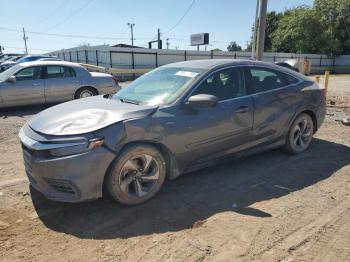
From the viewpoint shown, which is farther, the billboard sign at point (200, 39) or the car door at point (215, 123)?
the billboard sign at point (200, 39)

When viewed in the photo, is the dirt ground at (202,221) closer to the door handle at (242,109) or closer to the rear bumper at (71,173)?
the rear bumper at (71,173)

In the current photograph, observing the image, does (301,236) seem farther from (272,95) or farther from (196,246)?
(272,95)

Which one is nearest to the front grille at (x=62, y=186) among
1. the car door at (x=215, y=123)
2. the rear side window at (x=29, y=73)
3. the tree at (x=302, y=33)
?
the car door at (x=215, y=123)

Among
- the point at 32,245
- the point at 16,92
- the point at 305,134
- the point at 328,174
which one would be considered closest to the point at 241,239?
the point at 32,245

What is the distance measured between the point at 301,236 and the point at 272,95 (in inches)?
93.1

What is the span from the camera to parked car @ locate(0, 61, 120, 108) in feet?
30.6

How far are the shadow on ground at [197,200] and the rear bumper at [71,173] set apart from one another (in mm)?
304

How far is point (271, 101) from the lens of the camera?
4.90 metres

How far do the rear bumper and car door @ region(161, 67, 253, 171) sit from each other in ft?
2.92

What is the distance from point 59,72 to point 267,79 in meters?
7.02

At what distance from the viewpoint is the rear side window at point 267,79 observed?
15.8ft

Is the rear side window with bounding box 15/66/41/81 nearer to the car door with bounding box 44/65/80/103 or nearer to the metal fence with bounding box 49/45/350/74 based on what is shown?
the car door with bounding box 44/65/80/103

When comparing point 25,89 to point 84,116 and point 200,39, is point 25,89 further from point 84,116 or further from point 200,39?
point 200,39

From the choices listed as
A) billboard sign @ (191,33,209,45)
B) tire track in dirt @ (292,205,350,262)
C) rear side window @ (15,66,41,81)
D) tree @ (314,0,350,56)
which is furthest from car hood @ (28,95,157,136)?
tree @ (314,0,350,56)
